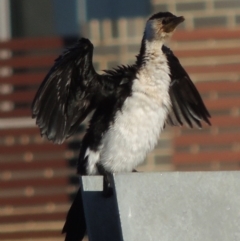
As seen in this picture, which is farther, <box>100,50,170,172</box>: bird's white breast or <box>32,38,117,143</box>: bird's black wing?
<box>32,38,117,143</box>: bird's black wing

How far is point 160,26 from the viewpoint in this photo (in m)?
5.27

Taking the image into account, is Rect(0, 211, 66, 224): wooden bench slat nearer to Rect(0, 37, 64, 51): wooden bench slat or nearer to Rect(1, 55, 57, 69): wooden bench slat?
Rect(1, 55, 57, 69): wooden bench slat

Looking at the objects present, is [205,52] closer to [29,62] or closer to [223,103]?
[223,103]

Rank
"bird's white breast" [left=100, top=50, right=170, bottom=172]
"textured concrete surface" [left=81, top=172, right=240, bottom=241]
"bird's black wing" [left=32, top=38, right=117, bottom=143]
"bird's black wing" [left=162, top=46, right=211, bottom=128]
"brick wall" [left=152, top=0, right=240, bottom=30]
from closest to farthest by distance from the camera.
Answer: "textured concrete surface" [left=81, top=172, right=240, bottom=241] < "bird's white breast" [left=100, top=50, right=170, bottom=172] < "bird's black wing" [left=32, top=38, right=117, bottom=143] < "bird's black wing" [left=162, top=46, right=211, bottom=128] < "brick wall" [left=152, top=0, right=240, bottom=30]

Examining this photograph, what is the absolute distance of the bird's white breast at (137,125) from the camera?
16.6 ft

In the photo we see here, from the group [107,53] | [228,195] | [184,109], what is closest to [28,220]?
[107,53]

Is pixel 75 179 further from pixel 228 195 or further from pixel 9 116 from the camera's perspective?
pixel 228 195

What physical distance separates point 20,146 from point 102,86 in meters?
3.34

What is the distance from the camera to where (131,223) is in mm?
4105

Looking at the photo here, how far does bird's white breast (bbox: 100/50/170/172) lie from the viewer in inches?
200

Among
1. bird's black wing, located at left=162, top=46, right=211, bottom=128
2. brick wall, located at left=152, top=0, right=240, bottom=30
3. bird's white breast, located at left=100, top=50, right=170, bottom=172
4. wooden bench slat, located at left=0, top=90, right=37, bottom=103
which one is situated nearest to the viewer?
bird's white breast, located at left=100, top=50, right=170, bottom=172

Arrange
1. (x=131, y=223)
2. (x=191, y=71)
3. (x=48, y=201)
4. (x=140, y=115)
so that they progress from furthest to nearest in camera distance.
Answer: (x=48, y=201) < (x=191, y=71) < (x=140, y=115) < (x=131, y=223)

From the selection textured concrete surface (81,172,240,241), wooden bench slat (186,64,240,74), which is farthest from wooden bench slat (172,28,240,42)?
textured concrete surface (81,172,240,241)

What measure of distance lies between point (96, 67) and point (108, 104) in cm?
269
